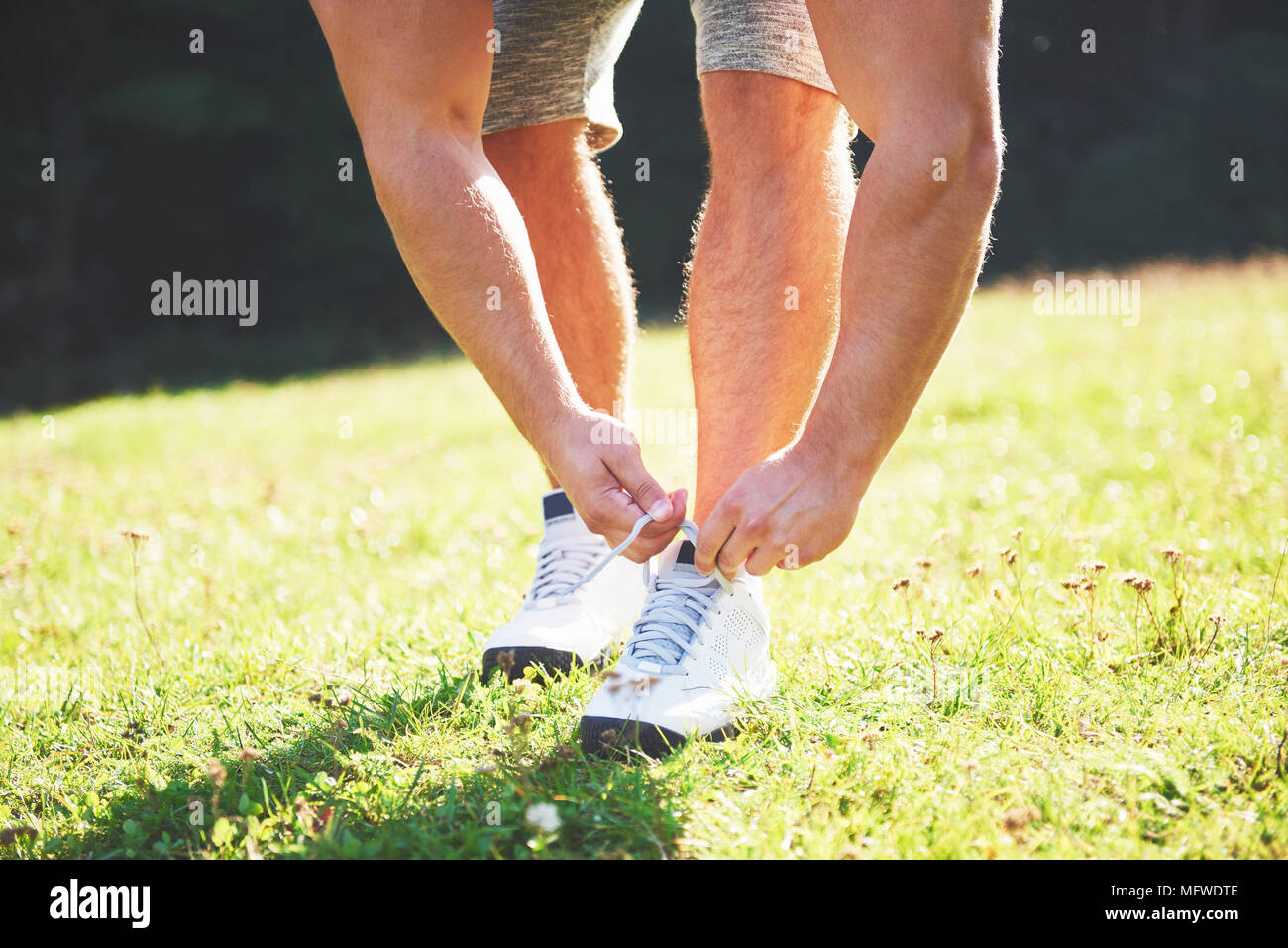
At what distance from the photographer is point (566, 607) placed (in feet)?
5.87

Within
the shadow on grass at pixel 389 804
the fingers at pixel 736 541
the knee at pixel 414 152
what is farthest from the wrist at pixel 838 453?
the knee at pixel 414 152

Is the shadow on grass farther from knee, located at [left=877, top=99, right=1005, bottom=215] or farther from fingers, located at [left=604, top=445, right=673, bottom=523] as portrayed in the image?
knee, located at [left=877, top=99, right=1005, bottom=215]

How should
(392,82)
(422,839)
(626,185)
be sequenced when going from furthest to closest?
1. (626,185)
2. (392,82)
3. (422,839)

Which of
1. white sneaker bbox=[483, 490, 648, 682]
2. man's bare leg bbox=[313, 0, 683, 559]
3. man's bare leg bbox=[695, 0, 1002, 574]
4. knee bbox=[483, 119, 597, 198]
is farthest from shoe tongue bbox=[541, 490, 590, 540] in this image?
knee bbox=[483, 119, 597, 198]

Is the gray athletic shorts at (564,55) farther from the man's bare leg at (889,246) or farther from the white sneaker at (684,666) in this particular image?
the white sneaker at (684,666)

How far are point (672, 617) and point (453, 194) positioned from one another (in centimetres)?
75

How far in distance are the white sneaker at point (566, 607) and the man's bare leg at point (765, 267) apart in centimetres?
29

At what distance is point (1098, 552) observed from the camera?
7.86 feet

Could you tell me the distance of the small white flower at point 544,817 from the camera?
1172mm
